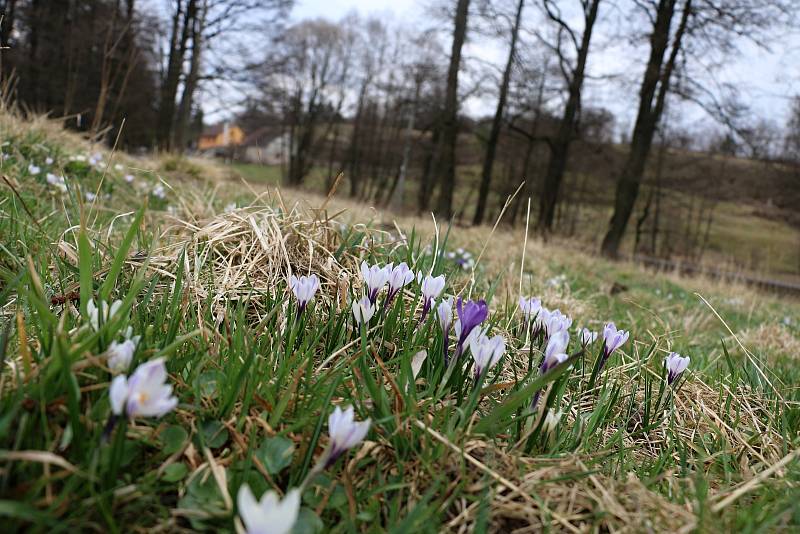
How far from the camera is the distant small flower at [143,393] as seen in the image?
805 mm

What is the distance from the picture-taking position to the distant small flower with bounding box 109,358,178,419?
81cm

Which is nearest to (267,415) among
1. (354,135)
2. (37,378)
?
(37,378)

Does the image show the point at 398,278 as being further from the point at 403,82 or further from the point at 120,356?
the point at 403,82

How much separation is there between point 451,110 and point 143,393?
16.7 metres

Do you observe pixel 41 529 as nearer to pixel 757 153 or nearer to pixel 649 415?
pixel 649 415

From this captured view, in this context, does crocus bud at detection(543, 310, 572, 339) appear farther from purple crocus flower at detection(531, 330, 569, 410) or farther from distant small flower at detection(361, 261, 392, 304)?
distant small flower at detection(361, 261, 392, 304)

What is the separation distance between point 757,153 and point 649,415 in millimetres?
15645

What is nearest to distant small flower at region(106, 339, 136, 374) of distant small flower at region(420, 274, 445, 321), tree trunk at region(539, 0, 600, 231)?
distant small flower at region(420, 274, 445, 321)

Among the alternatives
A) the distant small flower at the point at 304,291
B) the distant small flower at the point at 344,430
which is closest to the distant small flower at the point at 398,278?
the distant small flower at the point at 304,291

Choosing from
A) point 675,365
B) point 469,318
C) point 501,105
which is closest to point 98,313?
point 469,318

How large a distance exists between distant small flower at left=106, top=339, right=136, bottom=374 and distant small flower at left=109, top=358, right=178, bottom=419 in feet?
0.46

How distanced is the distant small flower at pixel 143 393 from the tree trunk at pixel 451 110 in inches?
597

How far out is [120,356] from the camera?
3.21ft

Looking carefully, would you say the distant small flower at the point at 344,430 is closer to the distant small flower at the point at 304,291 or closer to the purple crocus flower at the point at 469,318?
the purple crocus flower at the point at 469,318
